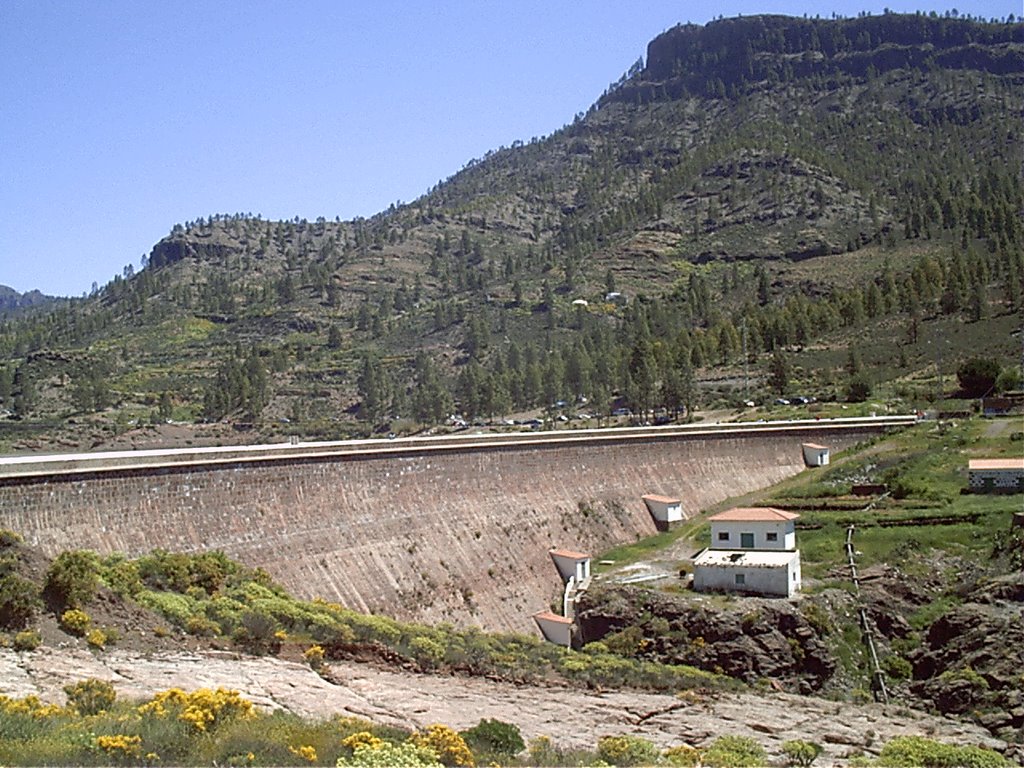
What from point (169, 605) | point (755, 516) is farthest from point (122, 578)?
point (755, 516)

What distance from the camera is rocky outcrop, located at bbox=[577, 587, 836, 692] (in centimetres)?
3822

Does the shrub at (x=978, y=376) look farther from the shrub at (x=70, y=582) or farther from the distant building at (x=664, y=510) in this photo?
the shrub at (x=70, y=582)

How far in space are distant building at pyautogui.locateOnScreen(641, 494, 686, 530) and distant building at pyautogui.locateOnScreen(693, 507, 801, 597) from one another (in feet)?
20.6

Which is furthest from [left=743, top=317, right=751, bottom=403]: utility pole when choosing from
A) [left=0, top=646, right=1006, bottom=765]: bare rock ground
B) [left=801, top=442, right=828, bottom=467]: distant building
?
[left=0, top=646, right=1006, bottom=765]: bare rock ground

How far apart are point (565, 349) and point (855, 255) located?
72.9 metres

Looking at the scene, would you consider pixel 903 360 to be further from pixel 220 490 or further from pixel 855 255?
pixel 220 490

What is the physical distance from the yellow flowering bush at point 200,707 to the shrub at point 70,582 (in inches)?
241

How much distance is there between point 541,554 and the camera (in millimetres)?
45938

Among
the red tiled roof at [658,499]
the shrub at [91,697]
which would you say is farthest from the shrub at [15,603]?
the red tiled roof at [658,499]

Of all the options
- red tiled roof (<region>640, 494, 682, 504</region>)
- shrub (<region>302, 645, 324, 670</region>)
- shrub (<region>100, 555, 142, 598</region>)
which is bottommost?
red tiled roof (<region>640, 494, 682, 504</region>)

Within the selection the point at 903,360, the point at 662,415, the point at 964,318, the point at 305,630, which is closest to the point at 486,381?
the point at 662,415

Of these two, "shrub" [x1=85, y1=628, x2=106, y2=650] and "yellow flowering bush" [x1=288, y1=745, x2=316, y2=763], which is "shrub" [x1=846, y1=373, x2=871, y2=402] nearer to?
"shrub" [x1=85, y1=628, x2=106, y2=650]

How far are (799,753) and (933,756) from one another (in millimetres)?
3438

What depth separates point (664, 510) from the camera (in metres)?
56.2
